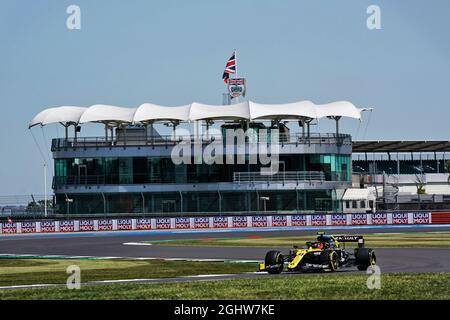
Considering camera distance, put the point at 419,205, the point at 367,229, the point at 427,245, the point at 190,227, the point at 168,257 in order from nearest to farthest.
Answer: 1. the point at 168,257
2. the point at 427,245
3. the point at 367,229
4. the point at 190,227
5. the point at 419,205

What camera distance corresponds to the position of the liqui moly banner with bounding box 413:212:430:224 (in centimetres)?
7969

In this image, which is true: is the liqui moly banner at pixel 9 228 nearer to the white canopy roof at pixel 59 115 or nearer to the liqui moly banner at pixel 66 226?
the liqui moly banner at pixel 66 226

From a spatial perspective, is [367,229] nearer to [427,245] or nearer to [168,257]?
[427,245]

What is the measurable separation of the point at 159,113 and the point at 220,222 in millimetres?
22790

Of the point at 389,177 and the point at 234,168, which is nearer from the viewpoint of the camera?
the point at 234,168

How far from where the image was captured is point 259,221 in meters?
80.6

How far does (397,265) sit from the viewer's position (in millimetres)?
33781

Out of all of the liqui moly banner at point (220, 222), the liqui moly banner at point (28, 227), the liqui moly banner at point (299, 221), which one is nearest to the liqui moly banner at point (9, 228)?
the liqui moly banner at point (28, 227)

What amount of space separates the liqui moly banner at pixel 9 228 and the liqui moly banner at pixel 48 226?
225 cm

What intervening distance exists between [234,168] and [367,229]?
2675 centimetres

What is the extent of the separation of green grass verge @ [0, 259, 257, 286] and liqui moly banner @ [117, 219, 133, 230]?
36.1 metres

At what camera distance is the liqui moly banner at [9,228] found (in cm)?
7587

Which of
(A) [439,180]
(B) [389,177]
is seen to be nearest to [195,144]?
(B) [389,177]

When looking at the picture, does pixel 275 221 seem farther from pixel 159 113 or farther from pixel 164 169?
pixel 159 113
